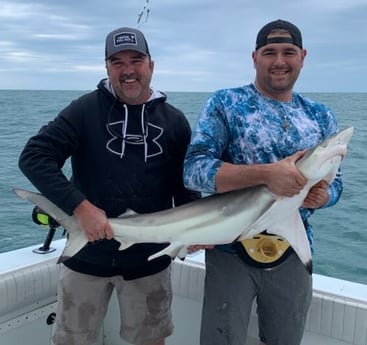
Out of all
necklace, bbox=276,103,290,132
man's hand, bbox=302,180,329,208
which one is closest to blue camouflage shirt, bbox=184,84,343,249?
necklace, bbox=276,103,290,132

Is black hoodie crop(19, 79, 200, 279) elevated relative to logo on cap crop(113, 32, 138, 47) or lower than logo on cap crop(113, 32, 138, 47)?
lower

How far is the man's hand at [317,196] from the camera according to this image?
8.87 feet

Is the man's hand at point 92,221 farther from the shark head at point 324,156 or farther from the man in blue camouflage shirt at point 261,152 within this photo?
the shark head at point 324,156

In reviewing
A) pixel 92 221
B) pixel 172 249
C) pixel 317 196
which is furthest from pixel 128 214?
pixel 317 196

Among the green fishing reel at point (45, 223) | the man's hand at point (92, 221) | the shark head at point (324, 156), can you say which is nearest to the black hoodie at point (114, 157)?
the man's hand at point (92, 221)

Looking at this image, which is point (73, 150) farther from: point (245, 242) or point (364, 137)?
point (364, 137)

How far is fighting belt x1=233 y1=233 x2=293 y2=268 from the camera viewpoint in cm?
310

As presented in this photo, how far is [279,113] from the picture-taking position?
124 inches

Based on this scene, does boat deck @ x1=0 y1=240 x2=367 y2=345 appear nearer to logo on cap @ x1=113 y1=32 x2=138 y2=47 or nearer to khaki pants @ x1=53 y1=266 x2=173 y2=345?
khaki pants @ x1=53 y1=266 x2=173 y2=345

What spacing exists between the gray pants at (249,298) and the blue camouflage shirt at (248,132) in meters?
0.42

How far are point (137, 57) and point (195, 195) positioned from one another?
95 centimetres

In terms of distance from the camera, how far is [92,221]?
9.33 ft

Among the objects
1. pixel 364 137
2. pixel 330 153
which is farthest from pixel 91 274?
pixel 364 137

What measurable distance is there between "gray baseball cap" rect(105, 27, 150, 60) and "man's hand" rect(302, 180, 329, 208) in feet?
4.28
